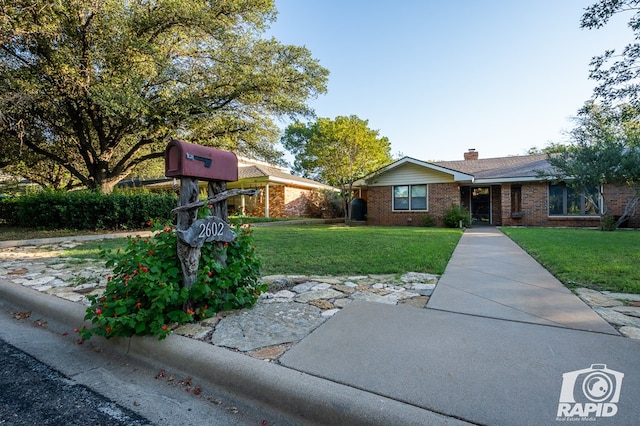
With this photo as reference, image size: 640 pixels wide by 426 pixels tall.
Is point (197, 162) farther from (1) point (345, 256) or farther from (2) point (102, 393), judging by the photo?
(1) point (345, 256)

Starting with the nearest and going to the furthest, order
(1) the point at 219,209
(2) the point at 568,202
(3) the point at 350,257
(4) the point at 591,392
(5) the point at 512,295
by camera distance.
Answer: (4) the point at 591,392
(1) the point at 219,209
(5) the point at 512,295
(3) the point at 350,257
(2) the point at 568,202

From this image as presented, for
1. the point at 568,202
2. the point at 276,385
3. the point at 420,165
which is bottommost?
the point at 276,385

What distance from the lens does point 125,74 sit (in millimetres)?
10695

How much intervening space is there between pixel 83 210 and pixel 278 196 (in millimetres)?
10915

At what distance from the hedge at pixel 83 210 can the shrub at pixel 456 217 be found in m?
12.3

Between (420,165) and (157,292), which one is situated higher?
(420,165)

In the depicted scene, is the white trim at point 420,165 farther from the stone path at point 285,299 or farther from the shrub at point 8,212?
the shrub at point 8,212

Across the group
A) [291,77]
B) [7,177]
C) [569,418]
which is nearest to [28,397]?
[569,418]

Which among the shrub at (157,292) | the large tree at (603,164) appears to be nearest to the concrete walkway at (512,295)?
the shrub at (157,292)

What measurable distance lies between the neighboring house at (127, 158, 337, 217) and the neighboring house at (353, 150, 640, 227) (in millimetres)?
4988

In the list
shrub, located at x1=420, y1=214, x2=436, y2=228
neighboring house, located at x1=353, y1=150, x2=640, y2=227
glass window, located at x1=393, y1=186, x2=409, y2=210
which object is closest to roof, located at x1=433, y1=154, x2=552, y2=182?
neighboring house, located at x1=353, y1=150, x2=640, y2=227

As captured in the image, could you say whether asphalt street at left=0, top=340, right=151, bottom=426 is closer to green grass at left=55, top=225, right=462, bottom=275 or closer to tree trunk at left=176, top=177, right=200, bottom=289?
tree trunk at left=176, top=177, right=200, bottom=289

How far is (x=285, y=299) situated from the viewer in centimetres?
354

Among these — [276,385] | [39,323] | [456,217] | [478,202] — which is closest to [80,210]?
[39,323]
